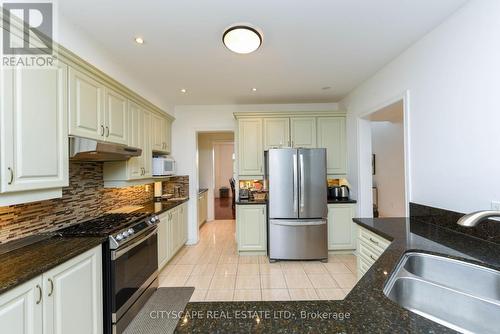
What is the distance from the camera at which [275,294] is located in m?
2.61

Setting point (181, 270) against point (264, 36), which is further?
point (181, 270)

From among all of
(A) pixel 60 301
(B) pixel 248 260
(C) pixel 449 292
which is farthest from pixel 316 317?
(B) pixel 248 260

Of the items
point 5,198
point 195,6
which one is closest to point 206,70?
point 195,6

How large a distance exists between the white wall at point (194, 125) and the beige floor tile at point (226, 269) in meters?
1.12

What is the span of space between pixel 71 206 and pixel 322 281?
2908 mm

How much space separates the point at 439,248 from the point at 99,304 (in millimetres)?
2446

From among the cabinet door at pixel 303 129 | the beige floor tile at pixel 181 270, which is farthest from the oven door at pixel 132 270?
the cabinet door at pixel 303 129

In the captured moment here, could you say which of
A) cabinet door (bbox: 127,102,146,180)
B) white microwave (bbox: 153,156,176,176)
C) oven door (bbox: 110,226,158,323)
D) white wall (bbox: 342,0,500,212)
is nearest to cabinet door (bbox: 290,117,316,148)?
white wall (bbox: 342,0,500,212)

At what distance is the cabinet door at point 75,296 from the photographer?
4.50 ft

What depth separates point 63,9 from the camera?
171 cm

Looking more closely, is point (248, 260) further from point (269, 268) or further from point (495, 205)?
point (495, 205)

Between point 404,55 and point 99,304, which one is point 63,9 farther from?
point 404,55

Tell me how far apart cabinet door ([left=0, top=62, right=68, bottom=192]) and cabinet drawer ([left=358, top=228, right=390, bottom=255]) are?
8.21 feet

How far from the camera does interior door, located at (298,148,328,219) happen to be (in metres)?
3.45
